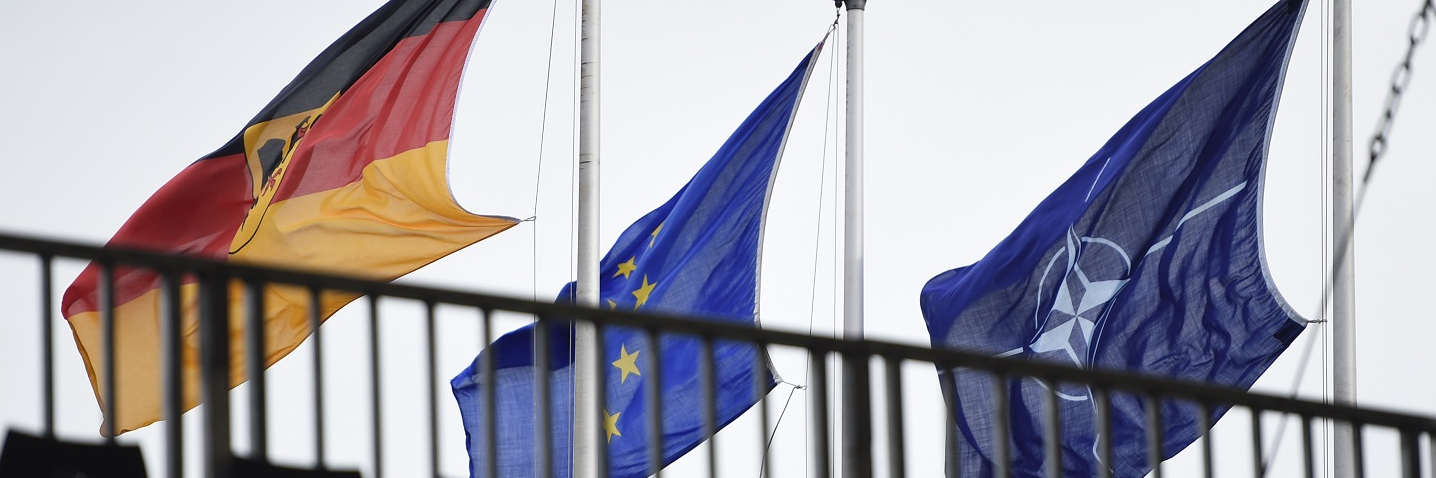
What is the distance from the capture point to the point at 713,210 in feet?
38.3

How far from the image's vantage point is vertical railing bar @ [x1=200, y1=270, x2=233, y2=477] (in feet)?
10.4

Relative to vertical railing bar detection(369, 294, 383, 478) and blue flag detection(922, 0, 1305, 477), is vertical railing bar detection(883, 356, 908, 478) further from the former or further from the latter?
blue flag detection(922, 0, 1305, 477)

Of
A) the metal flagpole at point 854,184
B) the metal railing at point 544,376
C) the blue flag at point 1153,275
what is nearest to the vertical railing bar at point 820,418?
the metal railing at point 544,376

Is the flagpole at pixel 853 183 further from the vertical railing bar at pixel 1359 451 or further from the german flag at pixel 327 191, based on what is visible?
the vertical railing bar at pixel 1359 451

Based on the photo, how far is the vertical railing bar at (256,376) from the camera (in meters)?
3.20

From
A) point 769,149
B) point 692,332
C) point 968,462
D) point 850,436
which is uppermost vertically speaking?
point 769,149

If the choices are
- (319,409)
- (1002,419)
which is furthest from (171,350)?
(1002,419)

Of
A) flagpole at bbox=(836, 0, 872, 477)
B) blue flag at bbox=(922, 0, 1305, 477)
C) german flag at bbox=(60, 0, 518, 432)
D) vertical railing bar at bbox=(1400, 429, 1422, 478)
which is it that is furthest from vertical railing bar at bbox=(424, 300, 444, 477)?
flagpole at bbox=(836, 0, 872, 477)

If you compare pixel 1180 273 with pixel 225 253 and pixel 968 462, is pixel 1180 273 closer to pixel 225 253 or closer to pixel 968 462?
pixel 968 462

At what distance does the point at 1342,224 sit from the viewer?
424 inches

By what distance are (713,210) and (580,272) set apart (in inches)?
53.7

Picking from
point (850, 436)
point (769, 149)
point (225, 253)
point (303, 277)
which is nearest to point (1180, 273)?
point (769, 149)

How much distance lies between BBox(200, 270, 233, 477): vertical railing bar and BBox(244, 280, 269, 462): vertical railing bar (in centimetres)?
4

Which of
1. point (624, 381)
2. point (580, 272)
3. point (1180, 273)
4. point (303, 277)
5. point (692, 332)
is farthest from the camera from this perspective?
point (624, 381)
